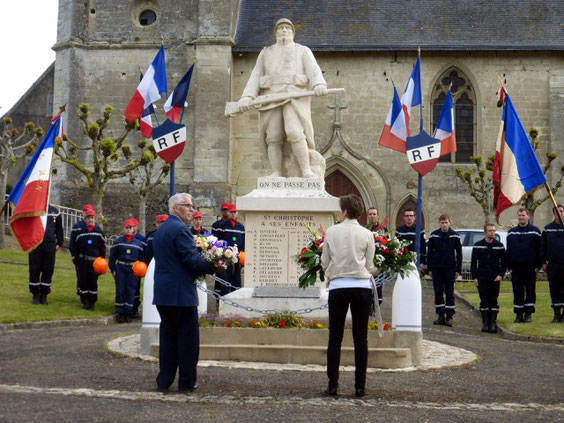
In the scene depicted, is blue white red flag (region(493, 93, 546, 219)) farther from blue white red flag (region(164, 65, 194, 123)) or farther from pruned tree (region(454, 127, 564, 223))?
pruned tree (region(454, 127, 564, 223))

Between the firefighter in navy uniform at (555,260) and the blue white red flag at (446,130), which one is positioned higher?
the blue white red flag at (446,130)

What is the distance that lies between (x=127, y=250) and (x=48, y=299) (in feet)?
5.76

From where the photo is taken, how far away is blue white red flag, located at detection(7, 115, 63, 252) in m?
9.59

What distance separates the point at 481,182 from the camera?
24.7m

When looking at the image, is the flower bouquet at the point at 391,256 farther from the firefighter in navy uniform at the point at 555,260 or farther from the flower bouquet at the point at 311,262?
the firefighter in navy uniform at the point at 555,260

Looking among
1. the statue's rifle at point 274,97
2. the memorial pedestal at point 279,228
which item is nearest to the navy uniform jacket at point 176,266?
the memorial pedestal at point 279,228

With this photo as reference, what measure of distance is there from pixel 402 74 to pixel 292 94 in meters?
16.1

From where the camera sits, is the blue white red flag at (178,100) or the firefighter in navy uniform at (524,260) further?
the blue white red flag at (178,100)

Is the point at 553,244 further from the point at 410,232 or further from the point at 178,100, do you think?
the point at 178,100

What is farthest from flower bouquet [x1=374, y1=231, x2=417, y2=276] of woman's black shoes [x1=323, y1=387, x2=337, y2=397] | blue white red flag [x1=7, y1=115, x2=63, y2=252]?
blue white red flag [x1=7, y1=115, x2=63, y2=252]

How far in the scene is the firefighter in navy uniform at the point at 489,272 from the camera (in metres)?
12.4

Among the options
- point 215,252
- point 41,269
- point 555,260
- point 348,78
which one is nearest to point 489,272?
point 555,260

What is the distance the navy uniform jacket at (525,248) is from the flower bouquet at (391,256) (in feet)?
15.9

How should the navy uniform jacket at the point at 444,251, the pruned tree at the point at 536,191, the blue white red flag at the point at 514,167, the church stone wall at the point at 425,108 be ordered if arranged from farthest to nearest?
the church stone wall at the point at 425,108, the pruned tree at the point at 536,191, the navy uniform jacket at the point at 444,251, the blue white red flag at the point at 514,167
